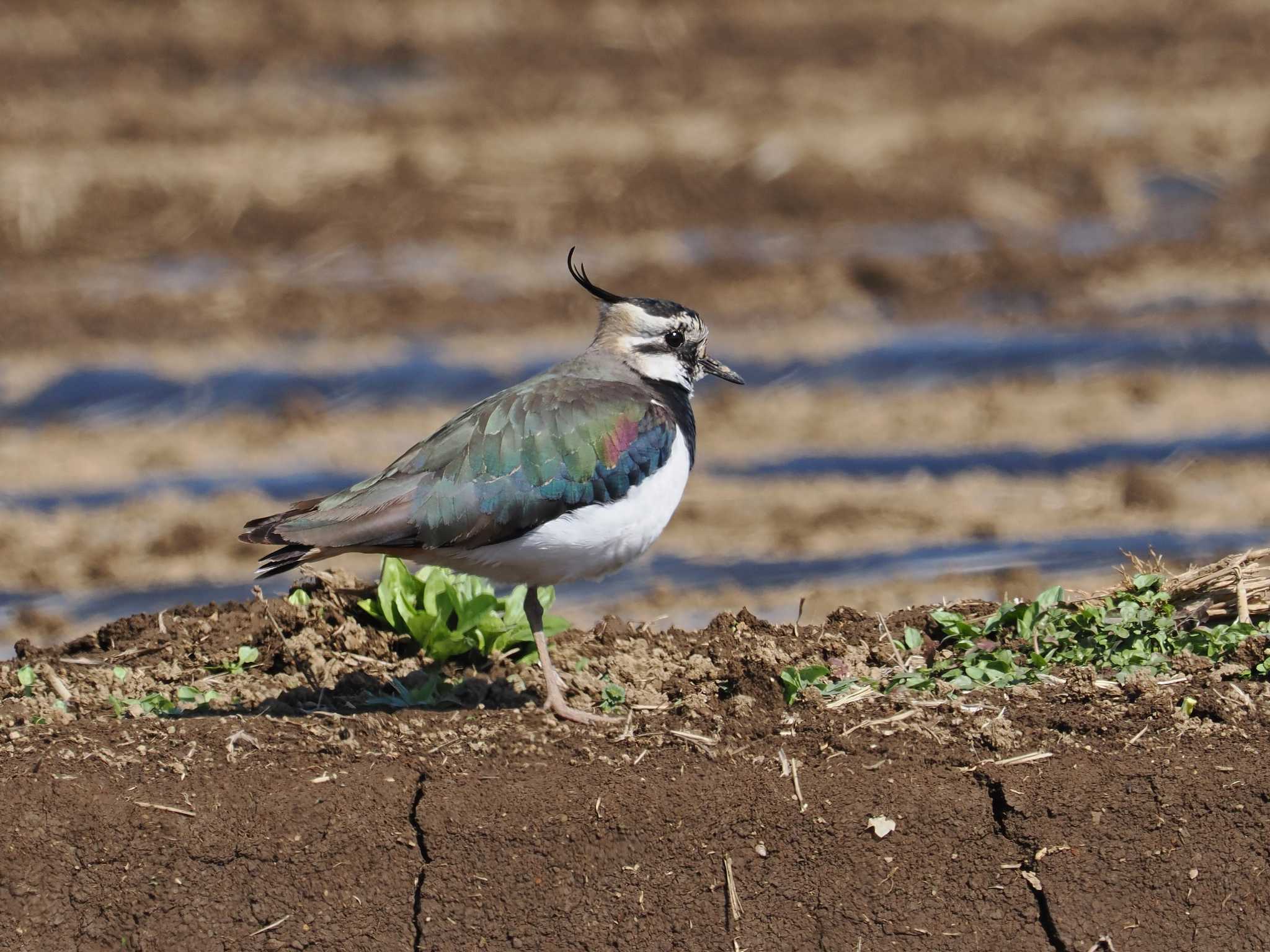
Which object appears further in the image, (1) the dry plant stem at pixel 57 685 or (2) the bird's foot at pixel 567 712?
(1) the dry plant stem at pixel 57 685

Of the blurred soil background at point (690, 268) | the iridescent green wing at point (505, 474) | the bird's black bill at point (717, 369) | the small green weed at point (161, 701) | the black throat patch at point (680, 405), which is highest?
the blurred soil background at point (690, 268)

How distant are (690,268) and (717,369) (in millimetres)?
6571

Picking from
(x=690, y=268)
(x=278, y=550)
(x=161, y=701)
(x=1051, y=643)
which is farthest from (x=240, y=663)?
(x=690, y=268)

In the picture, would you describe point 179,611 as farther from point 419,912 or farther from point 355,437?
point 355,437

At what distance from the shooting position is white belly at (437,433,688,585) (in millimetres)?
5758

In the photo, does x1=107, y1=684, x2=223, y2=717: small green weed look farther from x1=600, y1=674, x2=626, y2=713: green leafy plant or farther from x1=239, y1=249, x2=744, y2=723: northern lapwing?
x1=600, y1=674, x2=626, y2=713: green leafy plant

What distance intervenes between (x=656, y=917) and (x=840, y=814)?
2.07 feet

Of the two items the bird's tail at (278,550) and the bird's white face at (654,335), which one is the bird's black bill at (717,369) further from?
the bird's tail at (278,550)

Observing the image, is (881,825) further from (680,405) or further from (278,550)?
(278,550)

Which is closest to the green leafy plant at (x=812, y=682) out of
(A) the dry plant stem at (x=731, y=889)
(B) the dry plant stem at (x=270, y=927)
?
(A) the dry plant stem at (x=731, y=889)

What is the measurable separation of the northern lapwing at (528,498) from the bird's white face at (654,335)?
309 millimetres

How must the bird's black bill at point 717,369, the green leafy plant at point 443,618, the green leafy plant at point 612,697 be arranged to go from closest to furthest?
the green leafy plant at point 612,697
the green leafy plant at point 443,618
the bird's black bill at point 717,369

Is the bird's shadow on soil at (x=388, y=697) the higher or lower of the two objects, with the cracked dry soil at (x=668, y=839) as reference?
higher

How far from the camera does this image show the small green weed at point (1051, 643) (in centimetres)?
574
